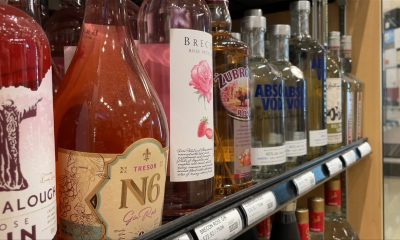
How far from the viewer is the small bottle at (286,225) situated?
90 cm

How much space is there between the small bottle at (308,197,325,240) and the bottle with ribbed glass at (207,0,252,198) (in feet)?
1.38

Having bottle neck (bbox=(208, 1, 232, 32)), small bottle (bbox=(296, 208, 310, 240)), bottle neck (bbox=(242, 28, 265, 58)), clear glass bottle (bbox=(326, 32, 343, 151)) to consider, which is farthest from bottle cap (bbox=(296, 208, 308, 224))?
bottle neck (bbox=(208, 1, 232, 32))

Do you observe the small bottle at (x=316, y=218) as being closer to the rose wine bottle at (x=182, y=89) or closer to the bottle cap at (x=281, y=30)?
the bottle cap at (x=281, y=30)

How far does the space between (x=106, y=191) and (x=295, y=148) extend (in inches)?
22.1

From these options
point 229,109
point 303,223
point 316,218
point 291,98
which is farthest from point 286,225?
point 229,109

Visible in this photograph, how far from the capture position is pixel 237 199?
0.60 metres

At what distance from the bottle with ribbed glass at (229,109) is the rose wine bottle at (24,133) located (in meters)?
0.33

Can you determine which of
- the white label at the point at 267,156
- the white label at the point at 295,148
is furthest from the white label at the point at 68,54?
the white label at the point at 295,148

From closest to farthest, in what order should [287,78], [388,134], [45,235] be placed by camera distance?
[45,235]
[287,78]
[388,134]

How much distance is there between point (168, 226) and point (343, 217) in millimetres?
1096

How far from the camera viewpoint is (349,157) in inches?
42.9

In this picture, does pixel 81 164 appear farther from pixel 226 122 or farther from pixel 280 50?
pixel 280 50

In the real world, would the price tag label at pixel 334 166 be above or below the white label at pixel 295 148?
below

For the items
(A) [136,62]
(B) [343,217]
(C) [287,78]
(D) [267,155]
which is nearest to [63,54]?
(A) [136,62]
